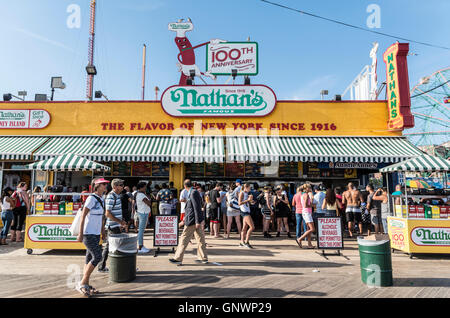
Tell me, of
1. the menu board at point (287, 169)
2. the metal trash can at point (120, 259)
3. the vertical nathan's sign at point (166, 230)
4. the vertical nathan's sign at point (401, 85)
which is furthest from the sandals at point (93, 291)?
the vertical nathan's sign at point (401, 85)

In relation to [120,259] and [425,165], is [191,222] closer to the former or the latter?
[120,259]

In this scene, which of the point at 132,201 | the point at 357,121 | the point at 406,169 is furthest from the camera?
the point at 357,121

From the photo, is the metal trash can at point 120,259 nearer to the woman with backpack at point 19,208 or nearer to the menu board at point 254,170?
the woman with backpack at point 19,208

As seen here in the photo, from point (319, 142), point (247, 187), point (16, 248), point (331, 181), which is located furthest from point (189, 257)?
point (331, 181)

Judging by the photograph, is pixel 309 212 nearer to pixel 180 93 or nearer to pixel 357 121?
pixel 357 121

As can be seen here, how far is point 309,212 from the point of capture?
7.89 m

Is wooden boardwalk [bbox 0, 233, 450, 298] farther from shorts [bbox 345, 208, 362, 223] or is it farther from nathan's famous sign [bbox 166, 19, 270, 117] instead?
nathan's famous sign [bbox 166, 19, 270, 117]

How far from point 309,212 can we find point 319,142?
17.5 ft

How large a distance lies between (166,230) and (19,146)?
9269mm

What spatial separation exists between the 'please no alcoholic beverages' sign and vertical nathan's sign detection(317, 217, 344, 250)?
6.82m

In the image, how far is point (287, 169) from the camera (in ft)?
42.7

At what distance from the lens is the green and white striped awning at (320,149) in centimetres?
1125

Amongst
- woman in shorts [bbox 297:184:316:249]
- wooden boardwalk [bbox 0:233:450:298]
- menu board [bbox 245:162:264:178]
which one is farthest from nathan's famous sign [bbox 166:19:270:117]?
wooden boardwalk [bbox 0:233:450:298]
